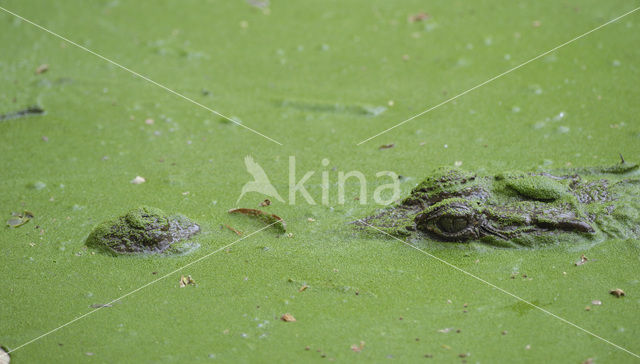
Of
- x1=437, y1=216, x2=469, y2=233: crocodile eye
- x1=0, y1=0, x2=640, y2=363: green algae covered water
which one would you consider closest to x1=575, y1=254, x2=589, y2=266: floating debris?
x1=0, y1=0, x2=640, y2=363: green algae covered water

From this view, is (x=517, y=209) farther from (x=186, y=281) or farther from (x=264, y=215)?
(x=186, y=281)

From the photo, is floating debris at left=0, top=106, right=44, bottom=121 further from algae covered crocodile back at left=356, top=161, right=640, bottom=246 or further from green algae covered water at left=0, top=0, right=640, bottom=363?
algae covered crocodile back at left=356, top=161, right=640, bottom=246

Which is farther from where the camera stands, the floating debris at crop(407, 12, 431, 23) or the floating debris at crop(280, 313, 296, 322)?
the floating debris at crop(407, 12, 431, 23)

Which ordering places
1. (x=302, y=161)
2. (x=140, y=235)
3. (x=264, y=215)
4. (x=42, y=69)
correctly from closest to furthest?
(x=140, y=235) < (x=264, y=215) < (x=302, y=161) < (x=42, y=69)

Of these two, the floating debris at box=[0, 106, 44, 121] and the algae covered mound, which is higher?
the floating debris at box=[0, 106, 44, 121]

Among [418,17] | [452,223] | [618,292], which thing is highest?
[418,17]

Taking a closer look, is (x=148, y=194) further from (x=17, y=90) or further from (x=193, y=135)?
(x=17, y=90)

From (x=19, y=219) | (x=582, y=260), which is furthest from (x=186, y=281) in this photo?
(x=582, y=260)

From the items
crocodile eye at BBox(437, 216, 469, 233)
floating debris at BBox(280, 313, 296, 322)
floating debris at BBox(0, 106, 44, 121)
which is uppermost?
floating debris at BBox(0, 106, 44, 121)
